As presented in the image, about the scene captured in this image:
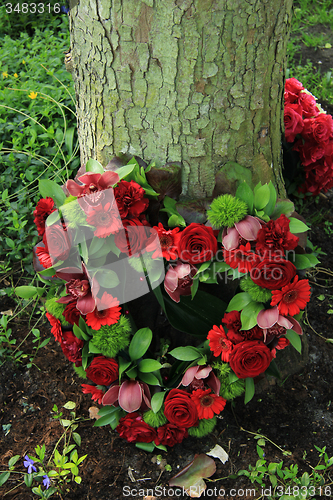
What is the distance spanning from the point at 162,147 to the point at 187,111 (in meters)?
0.16

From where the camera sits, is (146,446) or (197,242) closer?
(197,242)

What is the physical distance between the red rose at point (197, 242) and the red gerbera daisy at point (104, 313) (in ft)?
0.99

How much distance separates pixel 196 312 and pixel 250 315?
23 centimetres

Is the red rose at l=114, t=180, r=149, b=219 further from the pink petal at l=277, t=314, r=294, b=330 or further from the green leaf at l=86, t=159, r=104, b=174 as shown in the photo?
the pink petal at l=277, t=314, r=294, b=330

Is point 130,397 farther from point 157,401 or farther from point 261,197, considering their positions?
point 261,197

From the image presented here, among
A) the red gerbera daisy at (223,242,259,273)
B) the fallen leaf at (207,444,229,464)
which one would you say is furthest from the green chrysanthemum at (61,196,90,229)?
the fallen leaf at (207,444,229,464)

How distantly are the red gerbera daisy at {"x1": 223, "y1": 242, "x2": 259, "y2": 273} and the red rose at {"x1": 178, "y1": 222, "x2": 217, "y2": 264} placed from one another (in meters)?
0.05

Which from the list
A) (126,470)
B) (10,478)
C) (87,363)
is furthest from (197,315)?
(10,478)

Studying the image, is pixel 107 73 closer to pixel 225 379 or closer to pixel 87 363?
pixel 87 363

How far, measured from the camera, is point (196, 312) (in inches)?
59.7

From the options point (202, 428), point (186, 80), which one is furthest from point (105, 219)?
point (202, 428)

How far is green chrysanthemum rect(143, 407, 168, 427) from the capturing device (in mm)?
1450

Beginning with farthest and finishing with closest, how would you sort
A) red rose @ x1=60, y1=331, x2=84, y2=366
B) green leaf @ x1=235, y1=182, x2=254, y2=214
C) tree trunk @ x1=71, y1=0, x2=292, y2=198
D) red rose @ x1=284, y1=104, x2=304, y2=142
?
red rose @ x1=284, y1=104, x2=304, y2=142
red rose @ x1=60, y1=331, x2=84, y2=366
green leaf @ x1=235, y1=182, x2=254, y2=214
tree trunk @ x1=71, y1=0, x2=292, y2=198

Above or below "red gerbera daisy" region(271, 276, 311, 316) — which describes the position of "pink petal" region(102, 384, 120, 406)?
below
